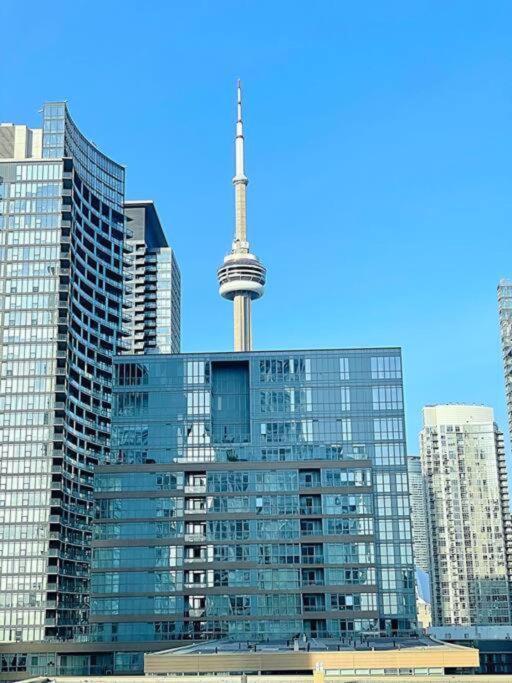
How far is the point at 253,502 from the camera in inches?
6004

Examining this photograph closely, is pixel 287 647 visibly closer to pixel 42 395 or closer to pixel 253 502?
pixel 253 502

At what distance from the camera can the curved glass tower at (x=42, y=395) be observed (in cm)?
17725

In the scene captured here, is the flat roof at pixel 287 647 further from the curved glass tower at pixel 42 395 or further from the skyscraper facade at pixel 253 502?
the curved glass tower at pixel 42 395

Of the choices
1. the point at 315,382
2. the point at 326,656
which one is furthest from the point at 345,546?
the point at 326,656

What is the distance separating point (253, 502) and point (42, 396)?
180 feet

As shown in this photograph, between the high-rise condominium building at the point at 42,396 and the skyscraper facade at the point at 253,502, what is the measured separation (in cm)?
2925

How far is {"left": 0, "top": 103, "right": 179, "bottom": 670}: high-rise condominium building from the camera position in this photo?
177125 mm

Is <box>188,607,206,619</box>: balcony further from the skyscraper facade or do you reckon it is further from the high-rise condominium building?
the high-rise condominium building

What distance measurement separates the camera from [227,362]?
536ft

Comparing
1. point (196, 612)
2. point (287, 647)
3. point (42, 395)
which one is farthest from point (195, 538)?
point (42, 395)

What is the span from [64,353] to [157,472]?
1733 inches

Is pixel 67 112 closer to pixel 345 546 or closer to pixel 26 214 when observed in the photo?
pixel 26 214

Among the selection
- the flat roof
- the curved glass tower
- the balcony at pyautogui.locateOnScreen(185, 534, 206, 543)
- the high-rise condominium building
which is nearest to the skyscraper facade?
the balcony at pyautogui.locateOnScreen(185, 534, 206, 543)

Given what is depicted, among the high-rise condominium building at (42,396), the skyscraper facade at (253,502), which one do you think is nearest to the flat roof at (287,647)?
the skyscraper facade at (253,502)
